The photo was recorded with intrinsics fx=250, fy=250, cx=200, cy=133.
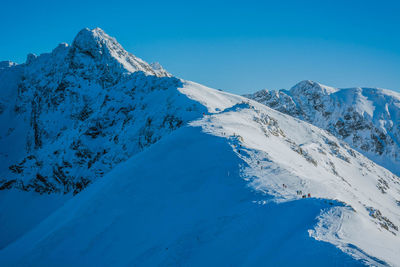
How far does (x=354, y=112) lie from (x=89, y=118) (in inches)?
4424

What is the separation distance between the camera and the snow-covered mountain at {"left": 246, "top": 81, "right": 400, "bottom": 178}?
10406 centimetres

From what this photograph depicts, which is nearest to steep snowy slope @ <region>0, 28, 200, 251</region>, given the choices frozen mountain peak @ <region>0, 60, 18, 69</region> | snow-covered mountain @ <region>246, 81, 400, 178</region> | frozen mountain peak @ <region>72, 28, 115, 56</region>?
frozen mountain peak @ <region>72, 28, 115, 56</region>

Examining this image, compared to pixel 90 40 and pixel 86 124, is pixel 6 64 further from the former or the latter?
pixel 86 124

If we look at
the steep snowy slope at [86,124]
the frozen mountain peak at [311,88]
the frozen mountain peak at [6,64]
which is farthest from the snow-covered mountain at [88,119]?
the frozen mountain peak at [311,88]

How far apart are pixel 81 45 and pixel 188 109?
65.5 m

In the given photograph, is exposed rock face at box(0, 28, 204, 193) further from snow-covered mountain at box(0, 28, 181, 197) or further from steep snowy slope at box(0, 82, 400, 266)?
steep snowy slope at box(0, 82, 400, 266)

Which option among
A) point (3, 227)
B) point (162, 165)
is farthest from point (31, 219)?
point (162, 165)

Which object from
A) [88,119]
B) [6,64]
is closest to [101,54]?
[88,119]

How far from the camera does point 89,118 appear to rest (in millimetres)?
54156

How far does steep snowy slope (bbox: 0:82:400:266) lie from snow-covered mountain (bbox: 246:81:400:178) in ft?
337

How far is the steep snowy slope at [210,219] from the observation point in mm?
9664

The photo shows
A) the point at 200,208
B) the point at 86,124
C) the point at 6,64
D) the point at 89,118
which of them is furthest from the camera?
the point at 6,64

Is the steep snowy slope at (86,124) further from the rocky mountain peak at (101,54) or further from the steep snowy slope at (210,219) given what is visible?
the steep snowy slope at (210,219)

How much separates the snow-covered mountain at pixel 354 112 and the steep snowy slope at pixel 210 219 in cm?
10264
